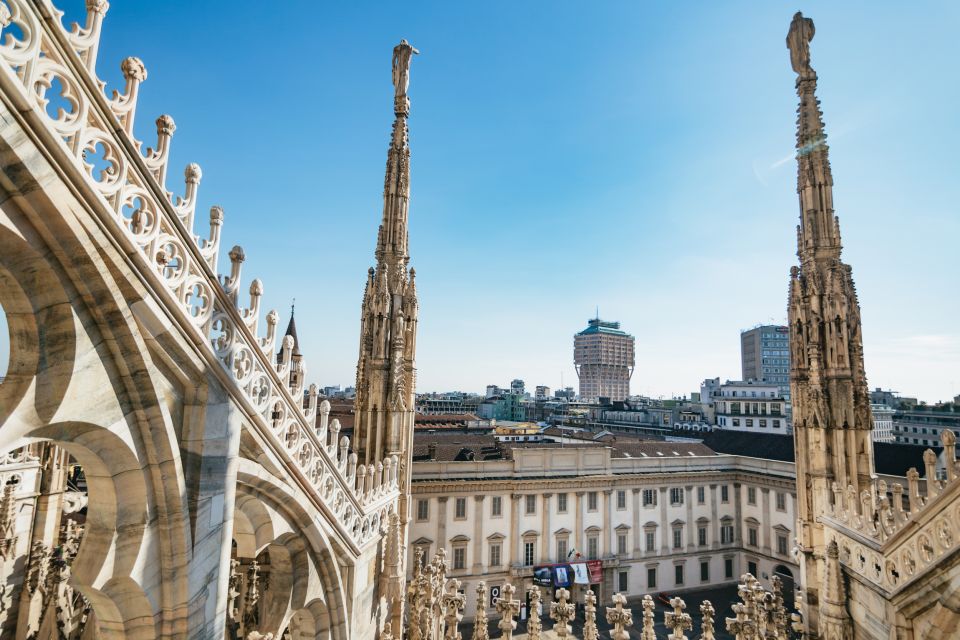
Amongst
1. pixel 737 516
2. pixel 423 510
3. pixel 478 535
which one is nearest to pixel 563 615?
pixel 423 510

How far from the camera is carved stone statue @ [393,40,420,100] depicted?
56.4 feet

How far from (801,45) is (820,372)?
1083 centimetres

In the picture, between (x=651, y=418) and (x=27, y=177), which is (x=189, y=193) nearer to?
(x=27, y=177)

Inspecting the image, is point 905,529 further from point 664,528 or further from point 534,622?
point 664,528

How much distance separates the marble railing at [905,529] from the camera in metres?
7.91

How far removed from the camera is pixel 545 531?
44.5 metres

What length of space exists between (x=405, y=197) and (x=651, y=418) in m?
99.8

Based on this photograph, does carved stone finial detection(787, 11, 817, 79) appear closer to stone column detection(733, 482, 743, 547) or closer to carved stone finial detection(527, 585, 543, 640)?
carved stone finial detection(527, 585, 543, 640)

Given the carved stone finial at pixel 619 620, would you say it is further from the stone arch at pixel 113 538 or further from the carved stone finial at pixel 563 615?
the stone arch at pixel 113 538

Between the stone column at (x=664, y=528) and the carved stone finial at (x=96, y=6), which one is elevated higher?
the carved stone finial at (x=96, y=6)

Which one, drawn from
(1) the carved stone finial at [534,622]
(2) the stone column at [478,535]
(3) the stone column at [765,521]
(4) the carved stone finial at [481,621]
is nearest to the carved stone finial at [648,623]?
(1) the carved stone finial at [534,622]

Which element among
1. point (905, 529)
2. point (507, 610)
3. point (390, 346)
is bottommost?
point (507, 610)

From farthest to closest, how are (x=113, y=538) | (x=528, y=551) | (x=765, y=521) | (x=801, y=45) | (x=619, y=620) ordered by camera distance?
(x=765, y=521)
(x=528, y=551)
(x=801, y=45)
(x=619, y=620)
(x=113, y=538)

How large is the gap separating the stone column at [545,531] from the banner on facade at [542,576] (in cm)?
79
